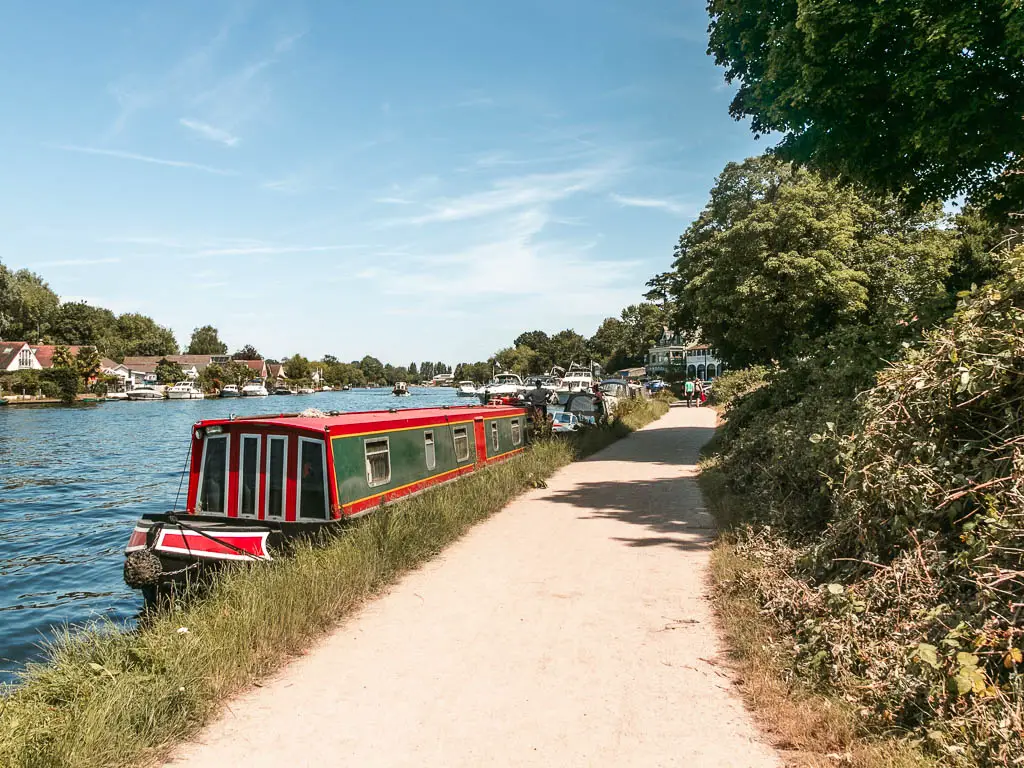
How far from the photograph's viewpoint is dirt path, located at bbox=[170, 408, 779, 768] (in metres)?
4.42

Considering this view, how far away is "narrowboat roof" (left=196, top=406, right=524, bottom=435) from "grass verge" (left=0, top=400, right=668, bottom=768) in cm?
159

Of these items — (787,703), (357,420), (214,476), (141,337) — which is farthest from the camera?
(141,337)

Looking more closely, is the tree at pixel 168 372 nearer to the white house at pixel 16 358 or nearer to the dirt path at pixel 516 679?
the white house at pixel 16 358

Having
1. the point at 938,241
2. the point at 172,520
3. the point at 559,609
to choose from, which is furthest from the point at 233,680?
the point at 938,241

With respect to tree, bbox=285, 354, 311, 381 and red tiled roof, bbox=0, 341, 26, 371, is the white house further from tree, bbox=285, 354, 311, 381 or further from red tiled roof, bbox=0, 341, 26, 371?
tree, bbox=285, 354, 311, 381

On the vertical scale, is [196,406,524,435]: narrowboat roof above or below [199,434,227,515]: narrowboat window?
above

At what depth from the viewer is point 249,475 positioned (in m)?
9.86

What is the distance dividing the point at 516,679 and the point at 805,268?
1670cm

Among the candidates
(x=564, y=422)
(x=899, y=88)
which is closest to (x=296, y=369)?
(x=564, y=422)

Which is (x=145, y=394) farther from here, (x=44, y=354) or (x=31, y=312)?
(x=31, y=312)

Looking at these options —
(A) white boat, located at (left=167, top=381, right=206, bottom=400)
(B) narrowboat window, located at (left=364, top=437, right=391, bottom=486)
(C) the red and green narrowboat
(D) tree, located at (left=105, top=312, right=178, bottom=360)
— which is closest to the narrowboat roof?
(C) the red and green narrowboat

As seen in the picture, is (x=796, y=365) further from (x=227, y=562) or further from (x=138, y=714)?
(x=138, y=714)

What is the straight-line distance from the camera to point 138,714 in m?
4.43

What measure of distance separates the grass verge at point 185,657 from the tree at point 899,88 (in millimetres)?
9029
